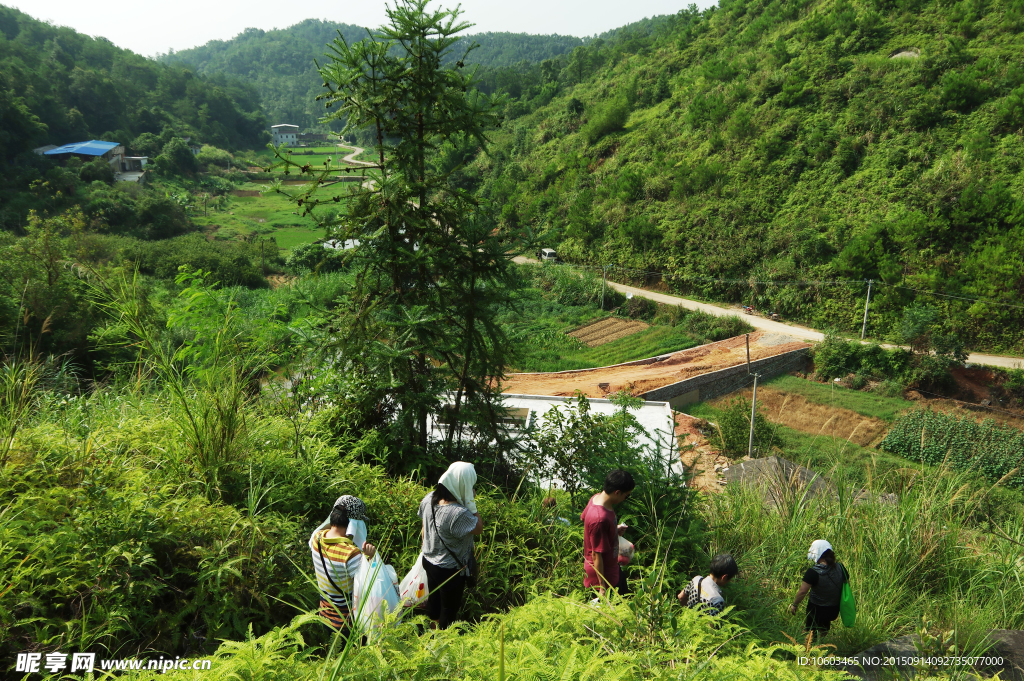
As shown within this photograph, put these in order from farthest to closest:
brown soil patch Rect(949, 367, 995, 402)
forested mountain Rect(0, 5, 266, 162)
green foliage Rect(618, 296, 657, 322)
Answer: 1. forested mountain Rect(0, 5, 266, 162)
2. green foliage Rect(618, 296, 657, 322)
3. brown soil patch Rect(949, 367, 995, 402)

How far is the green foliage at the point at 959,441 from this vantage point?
1254cm

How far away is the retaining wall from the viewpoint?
15.6 m

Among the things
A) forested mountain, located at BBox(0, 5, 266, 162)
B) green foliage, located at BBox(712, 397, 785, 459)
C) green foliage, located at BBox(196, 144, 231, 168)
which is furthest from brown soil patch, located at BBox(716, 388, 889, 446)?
green foliage, located at BBox(196, 144, 231, 168)

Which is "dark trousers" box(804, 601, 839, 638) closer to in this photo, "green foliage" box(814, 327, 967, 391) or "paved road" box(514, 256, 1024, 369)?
"green foliage" box(814, 327, 967, 391)

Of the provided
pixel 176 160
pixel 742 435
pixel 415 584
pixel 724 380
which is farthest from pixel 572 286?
pixel 176 160

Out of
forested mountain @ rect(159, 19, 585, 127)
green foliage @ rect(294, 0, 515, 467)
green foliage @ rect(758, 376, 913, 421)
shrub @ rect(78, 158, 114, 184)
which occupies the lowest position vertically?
green foliage @ rect(758, 376, 913, 421)

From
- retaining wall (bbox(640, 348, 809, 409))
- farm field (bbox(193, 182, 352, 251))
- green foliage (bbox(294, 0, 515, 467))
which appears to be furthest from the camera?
farm field (bbox(193, 182, 352, 251))

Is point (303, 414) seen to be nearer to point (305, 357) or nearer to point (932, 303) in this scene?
point (305, 357)

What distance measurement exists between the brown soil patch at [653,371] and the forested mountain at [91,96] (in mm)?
38837

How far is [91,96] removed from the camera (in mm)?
50062

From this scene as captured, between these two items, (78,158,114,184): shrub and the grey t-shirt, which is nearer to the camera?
the grey t-shirt

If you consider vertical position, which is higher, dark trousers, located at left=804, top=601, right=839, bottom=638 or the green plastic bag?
the green plastic bag

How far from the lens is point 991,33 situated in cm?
2375

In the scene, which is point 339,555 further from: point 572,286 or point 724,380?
point 572,286
